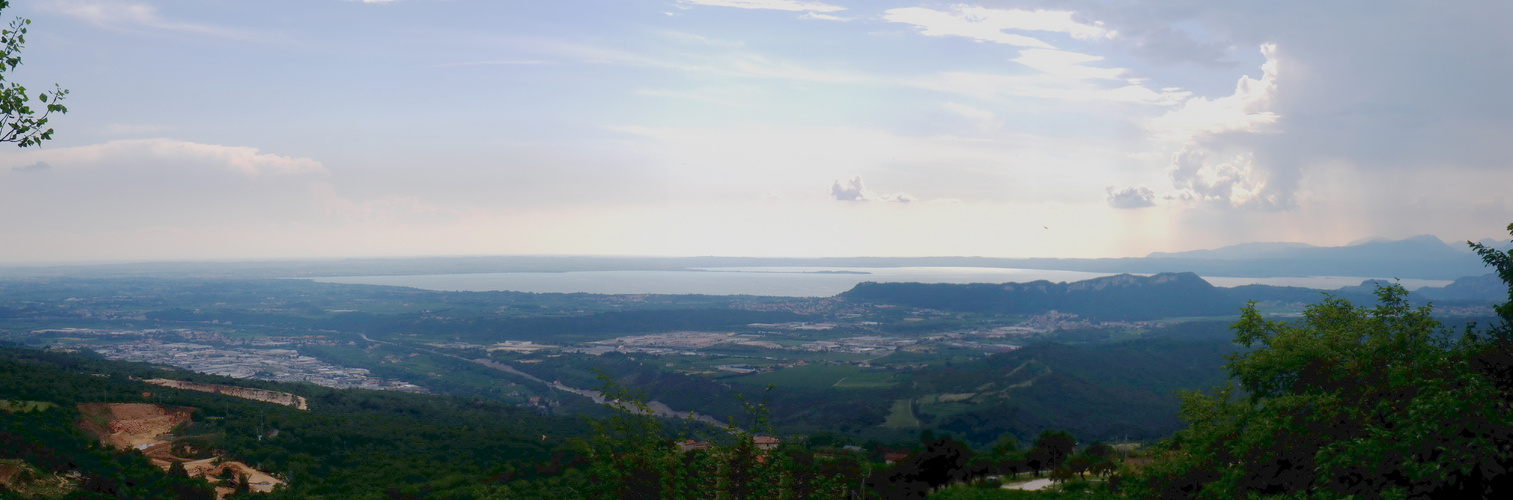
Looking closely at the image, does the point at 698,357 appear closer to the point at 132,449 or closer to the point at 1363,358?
the point at 132,449

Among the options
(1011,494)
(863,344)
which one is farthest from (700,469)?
(863,344)

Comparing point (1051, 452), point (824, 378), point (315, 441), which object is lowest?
point (824, 378)

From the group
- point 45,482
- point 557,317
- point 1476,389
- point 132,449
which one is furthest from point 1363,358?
point 557,317

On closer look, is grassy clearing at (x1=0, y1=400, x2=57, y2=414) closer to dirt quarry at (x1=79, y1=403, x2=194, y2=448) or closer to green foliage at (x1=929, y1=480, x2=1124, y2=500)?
dirt quarry at (x1=79, y1=403, x2=194, y2=448)

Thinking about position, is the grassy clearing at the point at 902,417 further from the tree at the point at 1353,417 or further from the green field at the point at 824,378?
the tree at the point at 1353,417

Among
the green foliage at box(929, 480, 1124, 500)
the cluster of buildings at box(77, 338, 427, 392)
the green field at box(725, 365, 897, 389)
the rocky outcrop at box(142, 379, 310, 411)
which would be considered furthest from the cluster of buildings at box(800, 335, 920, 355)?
the green foliage at box(929, 480, 1124, 500)

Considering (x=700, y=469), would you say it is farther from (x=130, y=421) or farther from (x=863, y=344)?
(x=863, y=344)
